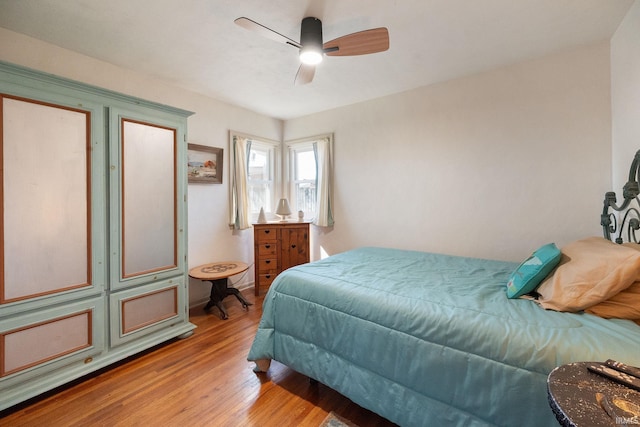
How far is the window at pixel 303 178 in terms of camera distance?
13.5 feet

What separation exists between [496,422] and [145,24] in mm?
3082

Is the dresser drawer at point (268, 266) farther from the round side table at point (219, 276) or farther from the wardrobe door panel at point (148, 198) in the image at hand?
the wardrobe door panel at point (148, 198)

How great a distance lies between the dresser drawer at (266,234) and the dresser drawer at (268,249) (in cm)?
7

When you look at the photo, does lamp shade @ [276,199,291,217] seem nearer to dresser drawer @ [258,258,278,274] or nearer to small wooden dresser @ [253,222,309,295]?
small wooden dresser @ [253,222,309,295]

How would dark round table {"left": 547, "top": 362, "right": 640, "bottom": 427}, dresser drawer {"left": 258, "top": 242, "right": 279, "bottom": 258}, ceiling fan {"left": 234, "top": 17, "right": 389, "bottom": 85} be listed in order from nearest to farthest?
dark round table {"left": 547, "top": 362, "right": 640, "bottom": 427}
ceiling fan {"left": 234, "top": 17, "right": 389, "bottom": 85}
dresser drawer {"left": 258, "top": 242, "right": 279, "bottom": 258}

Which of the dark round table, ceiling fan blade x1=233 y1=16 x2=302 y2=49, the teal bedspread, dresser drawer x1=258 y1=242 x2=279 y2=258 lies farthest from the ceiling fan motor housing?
dresser drawer x1=258 y1=242 x2=279 y2=258

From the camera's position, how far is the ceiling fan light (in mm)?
1757

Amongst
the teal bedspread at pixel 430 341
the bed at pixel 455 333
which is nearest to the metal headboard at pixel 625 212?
the bed at pixel 455 333

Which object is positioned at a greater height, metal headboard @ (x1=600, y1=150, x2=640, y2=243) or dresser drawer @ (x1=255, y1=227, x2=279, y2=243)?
metal headboard @ (x1=600, y1=150, x2=640, y2=243)

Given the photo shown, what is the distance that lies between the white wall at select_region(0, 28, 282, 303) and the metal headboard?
3671 mm

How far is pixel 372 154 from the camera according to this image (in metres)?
3.42

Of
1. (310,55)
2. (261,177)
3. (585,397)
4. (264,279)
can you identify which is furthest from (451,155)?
(264,279)

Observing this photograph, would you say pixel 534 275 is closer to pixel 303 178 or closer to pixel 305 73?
pixel 305 73

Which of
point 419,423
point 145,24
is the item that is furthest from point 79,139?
point 419,423
